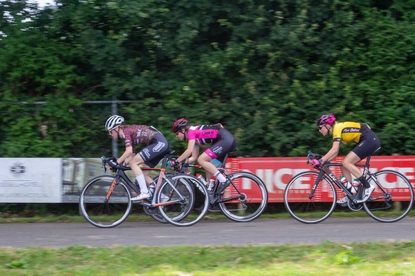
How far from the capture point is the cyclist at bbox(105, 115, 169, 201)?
10211 millimetres

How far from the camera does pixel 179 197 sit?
1034 centimetres

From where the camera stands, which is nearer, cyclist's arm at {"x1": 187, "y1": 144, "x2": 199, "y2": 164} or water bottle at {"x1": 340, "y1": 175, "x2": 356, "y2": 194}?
water bottle at {"x1": 340, "y1": 175, "x2": 356, "y2": 194}

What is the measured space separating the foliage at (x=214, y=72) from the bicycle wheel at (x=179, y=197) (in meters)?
2.09

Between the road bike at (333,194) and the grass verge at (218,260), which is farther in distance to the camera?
the road bike at (333,194)

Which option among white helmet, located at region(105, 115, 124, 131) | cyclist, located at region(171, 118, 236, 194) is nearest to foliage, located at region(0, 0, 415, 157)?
cyclist, located at region(171, 118, 236, 194)

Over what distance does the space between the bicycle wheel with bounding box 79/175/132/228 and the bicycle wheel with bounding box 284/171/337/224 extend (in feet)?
9.32

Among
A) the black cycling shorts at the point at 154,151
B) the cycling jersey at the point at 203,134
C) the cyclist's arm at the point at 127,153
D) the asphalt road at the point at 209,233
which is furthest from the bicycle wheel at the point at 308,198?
the cyclist's arm at the point at 127,153

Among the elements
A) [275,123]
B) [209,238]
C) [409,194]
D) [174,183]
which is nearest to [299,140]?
[275,123]

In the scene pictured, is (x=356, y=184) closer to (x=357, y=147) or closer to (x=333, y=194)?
(x=333, y=194)

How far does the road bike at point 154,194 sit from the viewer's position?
33.8 ft

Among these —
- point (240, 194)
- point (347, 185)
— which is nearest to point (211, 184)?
point (240, 194)

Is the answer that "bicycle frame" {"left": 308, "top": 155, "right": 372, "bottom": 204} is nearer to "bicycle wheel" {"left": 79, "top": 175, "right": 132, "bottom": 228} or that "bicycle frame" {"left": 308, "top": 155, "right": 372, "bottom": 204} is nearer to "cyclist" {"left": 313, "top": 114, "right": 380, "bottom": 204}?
"cyclist" {"left": 313, "top": 114, "right": 380, "bottom": 204}

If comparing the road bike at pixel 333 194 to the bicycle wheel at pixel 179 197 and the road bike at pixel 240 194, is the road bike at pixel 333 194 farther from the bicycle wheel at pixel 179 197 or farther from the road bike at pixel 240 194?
the bicycle wheel at pixel 179 197

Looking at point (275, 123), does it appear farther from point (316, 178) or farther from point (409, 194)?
point (409, 194)
